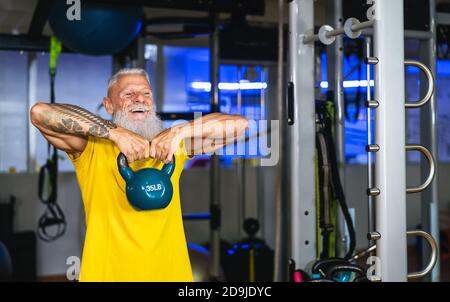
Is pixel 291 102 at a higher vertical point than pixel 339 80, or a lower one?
lower

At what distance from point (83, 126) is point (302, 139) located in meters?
0.95

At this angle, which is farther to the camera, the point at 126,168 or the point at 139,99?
the point at 139,99

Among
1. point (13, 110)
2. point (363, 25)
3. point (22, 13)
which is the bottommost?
point (363, 25)

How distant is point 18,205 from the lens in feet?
13.6

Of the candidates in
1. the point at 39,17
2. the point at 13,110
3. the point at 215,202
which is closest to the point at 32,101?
the point at 13,110

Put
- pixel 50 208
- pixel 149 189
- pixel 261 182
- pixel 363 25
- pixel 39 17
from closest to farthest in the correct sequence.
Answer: pixel 149 189
pixel 363 25
pixel 39 17
pixel 50 208
pixel 261 182

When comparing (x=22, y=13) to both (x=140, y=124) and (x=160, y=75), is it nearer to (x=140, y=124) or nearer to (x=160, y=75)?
(x=160, y=75)

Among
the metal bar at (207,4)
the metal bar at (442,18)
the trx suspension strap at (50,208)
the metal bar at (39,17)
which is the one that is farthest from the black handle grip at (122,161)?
the trx suspension strap at (50,208)

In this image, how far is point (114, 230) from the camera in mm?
1406

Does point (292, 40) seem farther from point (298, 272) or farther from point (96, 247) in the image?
point (96, 247)
